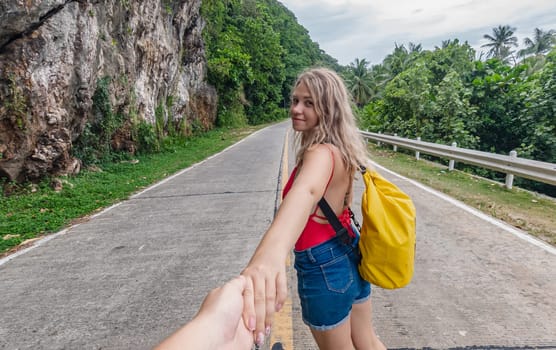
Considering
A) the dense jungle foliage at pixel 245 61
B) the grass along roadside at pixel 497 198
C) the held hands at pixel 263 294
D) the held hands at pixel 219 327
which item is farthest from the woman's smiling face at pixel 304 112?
the dense jungle foliage at pixel 245 61

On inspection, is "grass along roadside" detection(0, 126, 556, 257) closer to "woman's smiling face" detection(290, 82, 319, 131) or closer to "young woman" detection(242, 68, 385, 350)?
"young woman" detection(242, 68, 385, 350)

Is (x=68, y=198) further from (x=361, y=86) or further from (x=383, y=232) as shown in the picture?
(x=361, y=86)

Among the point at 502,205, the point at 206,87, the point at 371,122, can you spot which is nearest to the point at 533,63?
the point at 371,122

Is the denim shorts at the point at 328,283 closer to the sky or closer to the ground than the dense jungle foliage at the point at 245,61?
closer to the ground

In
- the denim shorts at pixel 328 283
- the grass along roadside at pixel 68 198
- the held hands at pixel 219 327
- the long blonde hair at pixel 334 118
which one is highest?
the long blonde hair at pixel 334 118

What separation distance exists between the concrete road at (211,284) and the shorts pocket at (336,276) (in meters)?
1.26

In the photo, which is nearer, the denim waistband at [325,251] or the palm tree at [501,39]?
the denim waistband at [325,251]

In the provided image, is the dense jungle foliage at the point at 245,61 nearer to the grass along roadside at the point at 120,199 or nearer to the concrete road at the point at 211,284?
the grass along roadside at the point at 120,199

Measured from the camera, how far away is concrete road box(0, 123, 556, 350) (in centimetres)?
276

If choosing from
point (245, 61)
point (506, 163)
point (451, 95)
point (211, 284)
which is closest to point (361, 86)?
point (245, 61)

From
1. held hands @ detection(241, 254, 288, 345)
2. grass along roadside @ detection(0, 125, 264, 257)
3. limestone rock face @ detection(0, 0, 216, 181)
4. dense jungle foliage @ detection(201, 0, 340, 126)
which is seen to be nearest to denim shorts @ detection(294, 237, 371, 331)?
held hands @ detection(241, 254, 288, 345)

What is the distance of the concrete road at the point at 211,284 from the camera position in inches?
109

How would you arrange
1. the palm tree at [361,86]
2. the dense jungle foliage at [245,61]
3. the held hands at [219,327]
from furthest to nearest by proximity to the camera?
the palm tree at [361,86]
the dense jungle foliage at [245,61]
the held hands at [219,327]

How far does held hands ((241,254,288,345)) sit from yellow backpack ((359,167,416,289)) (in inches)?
25.4
